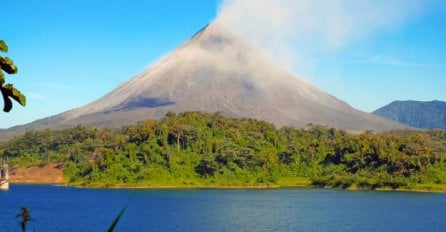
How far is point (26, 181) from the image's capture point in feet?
206

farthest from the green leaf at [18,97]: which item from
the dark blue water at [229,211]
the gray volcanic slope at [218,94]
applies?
the gray volcanic slope at [218,94]

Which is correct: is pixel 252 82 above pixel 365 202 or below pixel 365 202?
above

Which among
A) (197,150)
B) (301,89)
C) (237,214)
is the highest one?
(301,89)

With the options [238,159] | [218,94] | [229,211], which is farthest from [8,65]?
[218,94]

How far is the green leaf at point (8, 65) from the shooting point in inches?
107

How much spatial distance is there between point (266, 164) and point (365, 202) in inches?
751

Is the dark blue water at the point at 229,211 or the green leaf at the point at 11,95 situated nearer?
the green leaf at the point at 11,95

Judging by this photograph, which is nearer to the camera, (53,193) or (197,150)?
(53,193)

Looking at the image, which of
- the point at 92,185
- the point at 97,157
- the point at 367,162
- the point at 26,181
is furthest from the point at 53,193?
the point at 367,162

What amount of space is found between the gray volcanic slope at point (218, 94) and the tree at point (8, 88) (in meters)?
110

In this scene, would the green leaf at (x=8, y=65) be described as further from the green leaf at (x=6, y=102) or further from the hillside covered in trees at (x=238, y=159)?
Answer: the hillside covered in trees at (x=238, y=159)

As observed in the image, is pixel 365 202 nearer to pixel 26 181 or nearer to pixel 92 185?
pixel 92 185

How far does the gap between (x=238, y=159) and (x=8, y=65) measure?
5506 centimetres

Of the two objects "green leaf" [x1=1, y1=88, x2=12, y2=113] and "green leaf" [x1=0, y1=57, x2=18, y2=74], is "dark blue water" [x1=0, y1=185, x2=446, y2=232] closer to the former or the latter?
"green leaf" [x1=1, y1=88, x2=12, y2=113]
